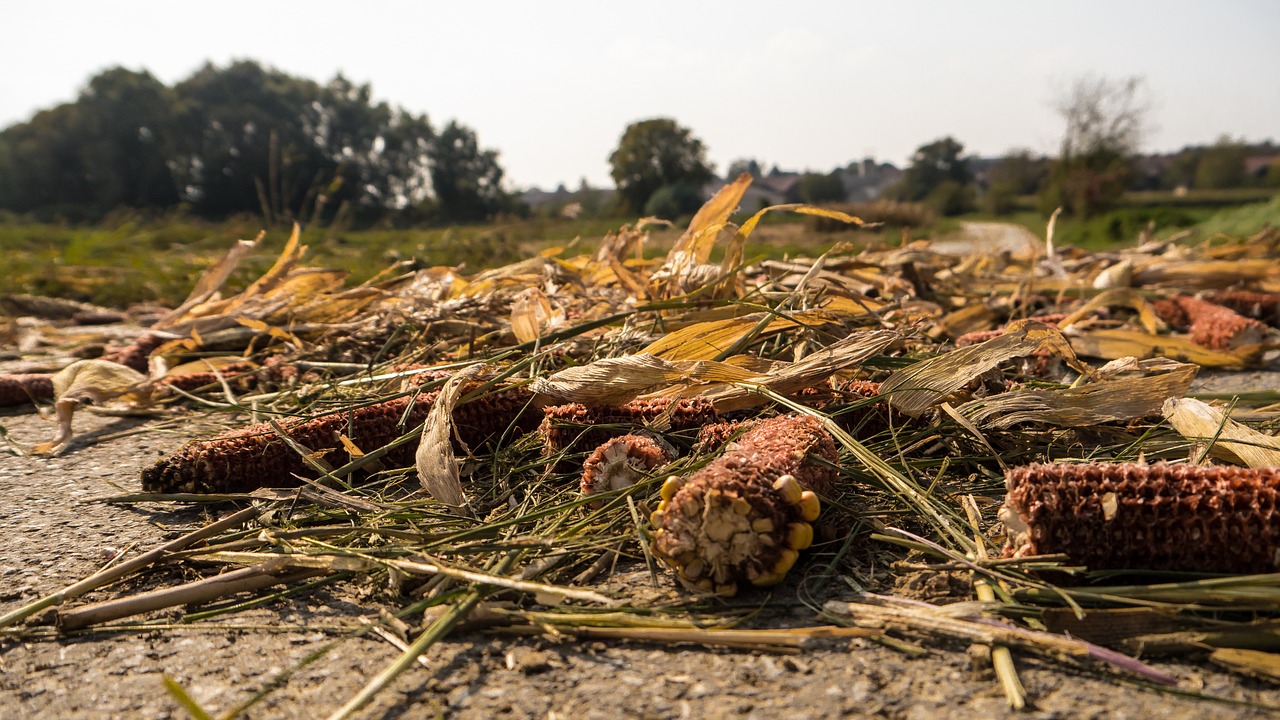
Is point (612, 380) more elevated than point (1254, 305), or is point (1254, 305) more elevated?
point (612, 380)

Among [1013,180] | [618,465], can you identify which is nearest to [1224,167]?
[1013,180]

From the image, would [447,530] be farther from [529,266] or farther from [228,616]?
[529,266]

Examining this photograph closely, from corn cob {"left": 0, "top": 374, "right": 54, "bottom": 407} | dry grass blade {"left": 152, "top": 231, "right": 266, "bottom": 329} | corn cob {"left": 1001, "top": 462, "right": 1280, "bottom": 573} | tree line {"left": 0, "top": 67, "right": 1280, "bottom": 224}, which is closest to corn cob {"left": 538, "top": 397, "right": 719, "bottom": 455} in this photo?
corn cob {"left": 1001, "top": 462, "right": 1280, "bottom": 573}

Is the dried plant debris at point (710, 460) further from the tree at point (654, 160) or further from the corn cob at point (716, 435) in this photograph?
the tree at point (654, 160)

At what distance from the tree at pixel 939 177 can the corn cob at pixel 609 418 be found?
42366 mm

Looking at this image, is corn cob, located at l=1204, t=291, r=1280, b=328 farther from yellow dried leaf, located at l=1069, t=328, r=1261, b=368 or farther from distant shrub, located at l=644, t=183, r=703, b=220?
distant shrub, located at l=644, t=183, r=703, b=220

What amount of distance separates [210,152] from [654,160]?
77.9 feet

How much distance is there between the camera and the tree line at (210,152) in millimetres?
28062

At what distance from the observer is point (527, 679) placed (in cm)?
91

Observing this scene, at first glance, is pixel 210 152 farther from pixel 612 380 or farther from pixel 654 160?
pixel 612 380


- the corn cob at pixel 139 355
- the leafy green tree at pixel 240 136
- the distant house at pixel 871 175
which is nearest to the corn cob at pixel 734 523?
the corn cob at pixel 139 355

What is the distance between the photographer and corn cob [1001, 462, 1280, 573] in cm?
95

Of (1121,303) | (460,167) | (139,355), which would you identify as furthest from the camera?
(460,167)

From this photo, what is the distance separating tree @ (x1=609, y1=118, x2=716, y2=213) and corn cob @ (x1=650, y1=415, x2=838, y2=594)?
14.1 meters
